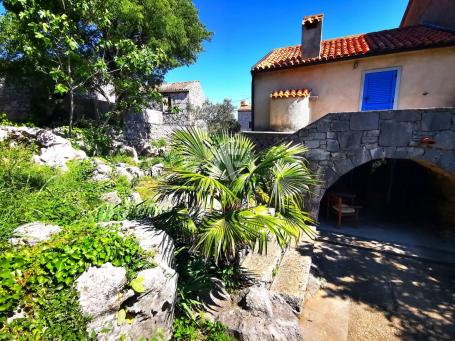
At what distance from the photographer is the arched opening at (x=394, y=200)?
23.1 feet

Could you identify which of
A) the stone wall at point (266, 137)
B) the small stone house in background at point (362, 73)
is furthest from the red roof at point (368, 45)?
the stone wall at point (266, 137)

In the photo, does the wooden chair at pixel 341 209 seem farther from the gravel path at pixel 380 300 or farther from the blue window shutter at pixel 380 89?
the blue window shutter at pixel 380 89

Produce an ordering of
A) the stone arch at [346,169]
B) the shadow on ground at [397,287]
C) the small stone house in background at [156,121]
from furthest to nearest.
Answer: the small stone house in background at [156,121]
the stone arch at [346,169]
the shadow on ground at [397,287]

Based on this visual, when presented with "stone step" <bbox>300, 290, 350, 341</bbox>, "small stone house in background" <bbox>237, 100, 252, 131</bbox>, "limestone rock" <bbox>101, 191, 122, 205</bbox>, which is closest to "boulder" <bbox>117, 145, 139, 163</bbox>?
"limestone rock" <bbox>101, 191, 122, 205</bbox>

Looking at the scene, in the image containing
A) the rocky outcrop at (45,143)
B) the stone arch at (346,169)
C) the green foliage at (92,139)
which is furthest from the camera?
the green foliage at (92,139)

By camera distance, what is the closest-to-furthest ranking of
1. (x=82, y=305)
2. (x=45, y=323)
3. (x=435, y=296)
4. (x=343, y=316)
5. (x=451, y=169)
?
1. (x=45, y=323)
2. (x=82, y=305)
3. (x=343, y=316)
4. (x=435, y=296)
5. (x=451, y=169)

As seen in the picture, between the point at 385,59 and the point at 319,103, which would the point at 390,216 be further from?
the point at 385,59

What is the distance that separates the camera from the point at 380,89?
7.29 meters

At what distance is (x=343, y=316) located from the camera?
149 inches

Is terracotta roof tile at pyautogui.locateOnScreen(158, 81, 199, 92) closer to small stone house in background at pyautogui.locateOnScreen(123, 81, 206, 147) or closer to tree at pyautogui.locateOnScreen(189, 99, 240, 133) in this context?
small stone house in background at pyautogui.locateOnScreen(123, 81, 206, 147)

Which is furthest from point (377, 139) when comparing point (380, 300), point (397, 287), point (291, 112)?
point (380, 300)

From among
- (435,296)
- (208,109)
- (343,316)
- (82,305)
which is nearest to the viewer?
(82,305)

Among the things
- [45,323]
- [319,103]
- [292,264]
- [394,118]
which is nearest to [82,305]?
[45,323]

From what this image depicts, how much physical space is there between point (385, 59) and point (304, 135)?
397 centimetres
